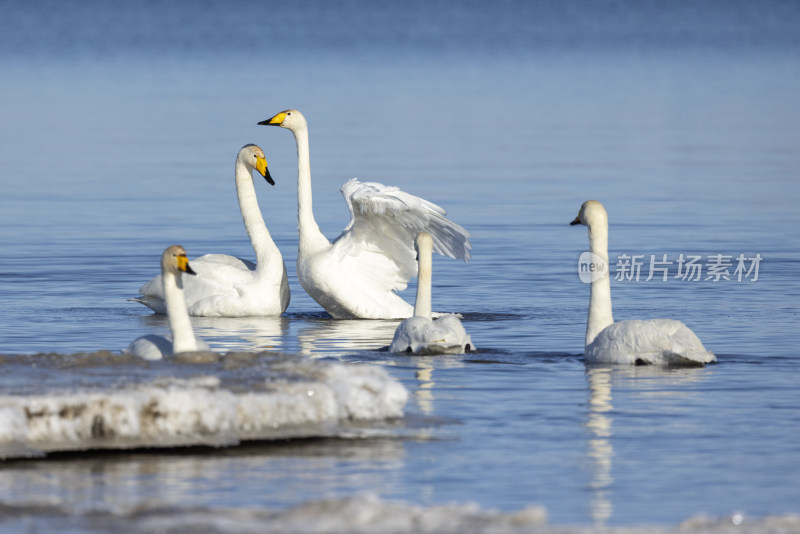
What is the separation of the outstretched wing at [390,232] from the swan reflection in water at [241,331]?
963mm

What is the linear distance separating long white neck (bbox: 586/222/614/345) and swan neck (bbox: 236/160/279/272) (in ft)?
13.2

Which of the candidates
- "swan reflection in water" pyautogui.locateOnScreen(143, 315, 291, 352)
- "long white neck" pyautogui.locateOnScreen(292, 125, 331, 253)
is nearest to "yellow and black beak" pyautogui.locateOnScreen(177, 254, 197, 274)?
"swan reflection in water" pyautogui.locateOnScreen(143, 315, 291, 352)

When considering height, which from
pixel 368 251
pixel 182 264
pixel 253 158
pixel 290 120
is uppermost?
pixel 290 120

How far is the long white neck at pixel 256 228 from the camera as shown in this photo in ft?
48.6

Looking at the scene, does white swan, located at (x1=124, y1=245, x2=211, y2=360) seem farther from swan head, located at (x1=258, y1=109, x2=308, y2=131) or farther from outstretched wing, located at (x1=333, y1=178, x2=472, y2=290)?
swan head, located at (x1=258, y1=109, x2=308, y2=131)

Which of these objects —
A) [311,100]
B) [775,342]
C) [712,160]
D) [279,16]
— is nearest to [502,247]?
[775,342]

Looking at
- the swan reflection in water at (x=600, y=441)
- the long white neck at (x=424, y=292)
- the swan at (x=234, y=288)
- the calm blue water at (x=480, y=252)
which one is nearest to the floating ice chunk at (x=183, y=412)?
the calm blue water at (x=480, y=252)

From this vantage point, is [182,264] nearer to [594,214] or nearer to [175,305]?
[175,305]

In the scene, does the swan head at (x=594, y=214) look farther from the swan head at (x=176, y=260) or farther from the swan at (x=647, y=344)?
the swan head at (x=176, y=260)

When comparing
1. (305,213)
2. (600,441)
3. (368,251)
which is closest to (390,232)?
(368,251)

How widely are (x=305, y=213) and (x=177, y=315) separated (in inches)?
202

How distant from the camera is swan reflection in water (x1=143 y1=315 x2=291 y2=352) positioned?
1259 centimetres

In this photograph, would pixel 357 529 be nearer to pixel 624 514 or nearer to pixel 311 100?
pixel 624 514

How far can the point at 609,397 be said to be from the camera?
10.1 metres
